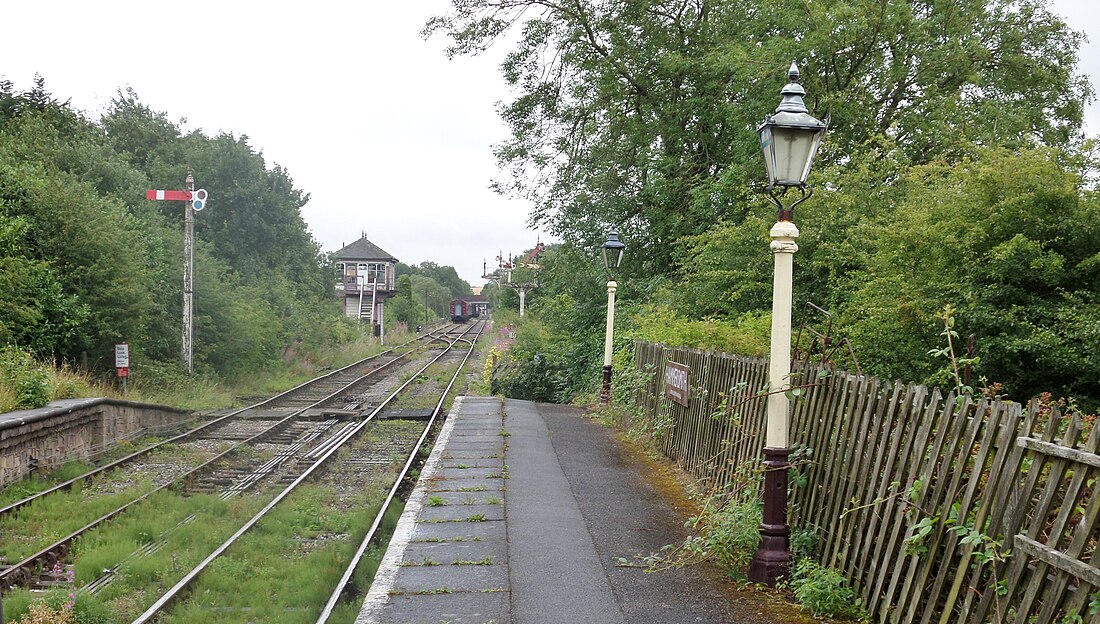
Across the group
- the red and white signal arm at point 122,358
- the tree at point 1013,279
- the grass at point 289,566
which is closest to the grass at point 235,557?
the grass at point 289,566

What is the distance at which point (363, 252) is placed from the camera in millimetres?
92375

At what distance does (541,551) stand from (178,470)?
29.0 feet

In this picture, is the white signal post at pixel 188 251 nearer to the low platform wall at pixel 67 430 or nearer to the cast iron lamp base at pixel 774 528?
the low platform wall at pixel 67 430

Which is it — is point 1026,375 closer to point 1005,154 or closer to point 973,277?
point 973,277

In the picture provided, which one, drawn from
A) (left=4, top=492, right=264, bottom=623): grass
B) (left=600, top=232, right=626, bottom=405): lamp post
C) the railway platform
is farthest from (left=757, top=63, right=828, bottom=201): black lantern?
(left=600, top=232, right=626, bottom=405): lamp post

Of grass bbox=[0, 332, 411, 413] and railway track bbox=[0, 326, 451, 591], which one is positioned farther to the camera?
grass bbox=[0, 332, 411, 413]

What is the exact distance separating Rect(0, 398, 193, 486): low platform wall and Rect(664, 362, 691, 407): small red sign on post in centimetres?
876

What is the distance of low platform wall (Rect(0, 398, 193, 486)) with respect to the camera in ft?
38.7

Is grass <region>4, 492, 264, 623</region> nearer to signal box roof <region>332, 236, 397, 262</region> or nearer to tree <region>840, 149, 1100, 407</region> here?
tree <region>840, 149, 1100, 407</region>

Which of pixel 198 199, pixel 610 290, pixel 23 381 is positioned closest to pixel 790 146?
pixel 610 290

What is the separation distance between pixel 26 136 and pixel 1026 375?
27647 millimetres

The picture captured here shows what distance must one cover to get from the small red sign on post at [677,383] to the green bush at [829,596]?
14.1 ft

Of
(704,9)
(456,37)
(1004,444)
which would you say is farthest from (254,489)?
(704,9)

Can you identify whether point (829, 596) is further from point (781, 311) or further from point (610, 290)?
point (610, 290)
